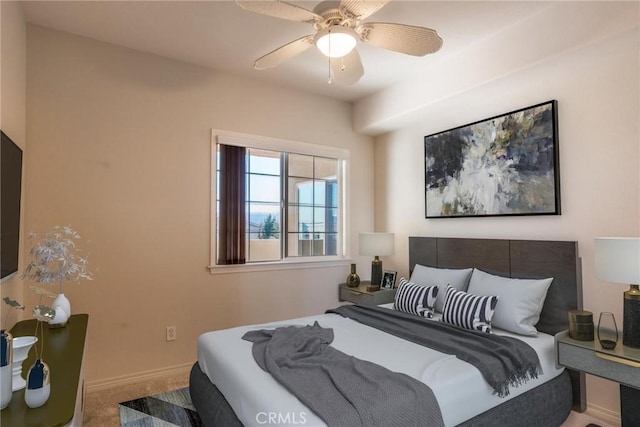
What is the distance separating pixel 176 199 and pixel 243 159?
0.76m

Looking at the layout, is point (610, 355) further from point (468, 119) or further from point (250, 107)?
point (250, 107)

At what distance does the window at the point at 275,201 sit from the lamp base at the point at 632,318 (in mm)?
2632

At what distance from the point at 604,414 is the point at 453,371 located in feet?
4.60

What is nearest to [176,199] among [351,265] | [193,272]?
[193,272]

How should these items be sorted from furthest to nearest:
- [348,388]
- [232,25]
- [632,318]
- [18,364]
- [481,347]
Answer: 1. [232,25]
2. [481,347]
3. [632,318]
4. [348,388]
5. [18,364]

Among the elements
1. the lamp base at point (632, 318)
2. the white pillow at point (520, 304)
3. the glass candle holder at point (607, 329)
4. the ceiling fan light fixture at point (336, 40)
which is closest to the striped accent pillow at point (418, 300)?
the white pillow at point (520, 304)

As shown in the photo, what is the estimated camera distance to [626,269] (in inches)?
72.7

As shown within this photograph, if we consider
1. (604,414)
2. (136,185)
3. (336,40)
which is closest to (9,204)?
(136,185)

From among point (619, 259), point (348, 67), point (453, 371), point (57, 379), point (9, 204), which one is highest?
point (348, 67)

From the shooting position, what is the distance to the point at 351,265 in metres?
3.99

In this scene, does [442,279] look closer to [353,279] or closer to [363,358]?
[353,279]

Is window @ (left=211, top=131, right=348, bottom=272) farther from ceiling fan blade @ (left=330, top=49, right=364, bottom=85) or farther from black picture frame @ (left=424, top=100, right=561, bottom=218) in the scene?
ceiling fan blade @ (left=330, top=49, right=364, bottom=85)

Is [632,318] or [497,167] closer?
[632,318]

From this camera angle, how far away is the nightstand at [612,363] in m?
1.77
